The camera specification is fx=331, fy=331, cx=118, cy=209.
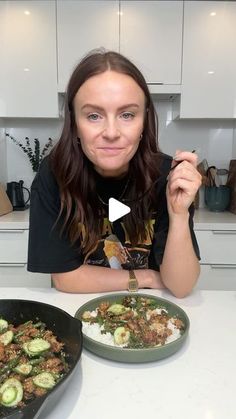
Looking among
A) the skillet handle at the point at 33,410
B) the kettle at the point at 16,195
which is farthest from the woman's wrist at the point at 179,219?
the kettle at the point at 16,195

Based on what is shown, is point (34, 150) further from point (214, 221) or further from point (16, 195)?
point (214, 221)

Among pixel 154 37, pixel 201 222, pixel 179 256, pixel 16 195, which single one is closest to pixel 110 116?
pixel 179 256

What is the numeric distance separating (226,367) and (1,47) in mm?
2031

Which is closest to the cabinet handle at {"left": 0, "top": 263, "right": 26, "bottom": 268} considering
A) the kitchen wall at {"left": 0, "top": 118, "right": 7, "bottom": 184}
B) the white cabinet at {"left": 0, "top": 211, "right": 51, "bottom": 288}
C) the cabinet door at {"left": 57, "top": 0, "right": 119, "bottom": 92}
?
the white cabinet at {"left": 0, "top": 211, "right": 51, "bottom": 288}

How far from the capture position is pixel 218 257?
1819 mm

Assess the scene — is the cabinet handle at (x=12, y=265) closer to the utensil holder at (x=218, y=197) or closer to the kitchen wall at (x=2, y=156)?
the kitchen wall at (x=2, y=156)

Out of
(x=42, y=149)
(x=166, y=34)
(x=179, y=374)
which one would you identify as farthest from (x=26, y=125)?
(x=179, y=374)

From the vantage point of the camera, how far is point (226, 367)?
516 millimetres

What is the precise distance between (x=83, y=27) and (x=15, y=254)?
1347 millimetres

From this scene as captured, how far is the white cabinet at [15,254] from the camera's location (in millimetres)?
1782

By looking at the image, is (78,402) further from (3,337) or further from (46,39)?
(46,39)

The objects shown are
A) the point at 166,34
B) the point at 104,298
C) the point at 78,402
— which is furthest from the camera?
the point at 166,34

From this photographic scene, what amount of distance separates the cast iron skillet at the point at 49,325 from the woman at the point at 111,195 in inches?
8.5

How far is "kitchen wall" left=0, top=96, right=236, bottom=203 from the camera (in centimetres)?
226
